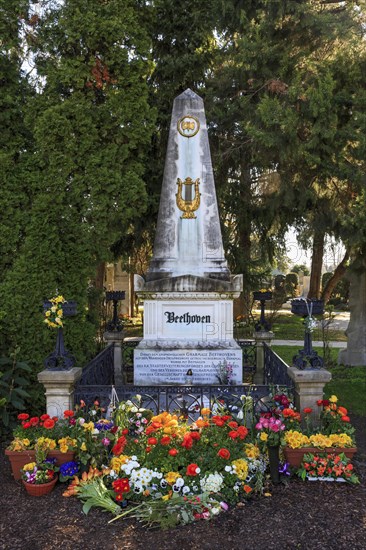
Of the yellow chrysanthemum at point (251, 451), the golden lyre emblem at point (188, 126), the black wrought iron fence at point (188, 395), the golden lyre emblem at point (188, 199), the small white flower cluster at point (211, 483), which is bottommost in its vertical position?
the small white flower cluster at point (211, 483)

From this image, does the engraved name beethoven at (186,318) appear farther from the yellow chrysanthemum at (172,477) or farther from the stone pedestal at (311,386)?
the yellow chrysanthemum at (172,477)

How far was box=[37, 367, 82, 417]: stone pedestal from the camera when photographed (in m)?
5.20

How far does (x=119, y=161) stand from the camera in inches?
296

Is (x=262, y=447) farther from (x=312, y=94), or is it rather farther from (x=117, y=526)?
(x=312, y=94)

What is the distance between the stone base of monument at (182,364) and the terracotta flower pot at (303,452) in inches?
89.3

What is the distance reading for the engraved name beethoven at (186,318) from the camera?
7152 mm

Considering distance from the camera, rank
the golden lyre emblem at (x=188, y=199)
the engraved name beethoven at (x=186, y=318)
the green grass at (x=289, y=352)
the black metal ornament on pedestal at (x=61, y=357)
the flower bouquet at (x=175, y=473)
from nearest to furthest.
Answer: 1. the flower bouquet at (x=175, y=473)
2. the black metal ornament on pedestal at (x=61, y=357)
3. the engraved name beethoven at (x=186, y=318)
4. the golden lyre emblem at (x=188, y=199)
5. the green grass at (x=289, y=352)

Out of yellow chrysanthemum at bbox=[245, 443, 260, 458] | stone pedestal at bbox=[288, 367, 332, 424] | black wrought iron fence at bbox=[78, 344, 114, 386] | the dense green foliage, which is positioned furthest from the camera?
the dense green foliage

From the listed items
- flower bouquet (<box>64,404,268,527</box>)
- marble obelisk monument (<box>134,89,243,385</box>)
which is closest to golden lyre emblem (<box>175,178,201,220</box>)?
marble obelisk monument (<box>134,89,243,385</box>)

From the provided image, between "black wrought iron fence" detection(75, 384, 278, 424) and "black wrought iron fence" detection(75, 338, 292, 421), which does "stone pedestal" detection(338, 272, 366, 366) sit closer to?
"black wrought iron fence" detection(75, 338, 292, 421)

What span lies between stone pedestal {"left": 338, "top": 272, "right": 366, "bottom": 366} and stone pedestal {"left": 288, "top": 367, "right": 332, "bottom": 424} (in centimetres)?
659

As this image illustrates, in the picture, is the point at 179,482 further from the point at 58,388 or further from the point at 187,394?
the point at 58,388

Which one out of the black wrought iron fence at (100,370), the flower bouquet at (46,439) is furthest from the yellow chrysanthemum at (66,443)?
the black wrought iron fence at (100,370)

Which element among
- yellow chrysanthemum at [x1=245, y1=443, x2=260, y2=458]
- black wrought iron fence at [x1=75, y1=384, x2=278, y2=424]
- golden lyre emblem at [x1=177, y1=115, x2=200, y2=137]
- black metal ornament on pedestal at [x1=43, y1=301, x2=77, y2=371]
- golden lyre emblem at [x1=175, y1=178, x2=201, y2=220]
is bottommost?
yellow chrysanthemum at [x1=245, y1=443, x2=260, y2=458]
